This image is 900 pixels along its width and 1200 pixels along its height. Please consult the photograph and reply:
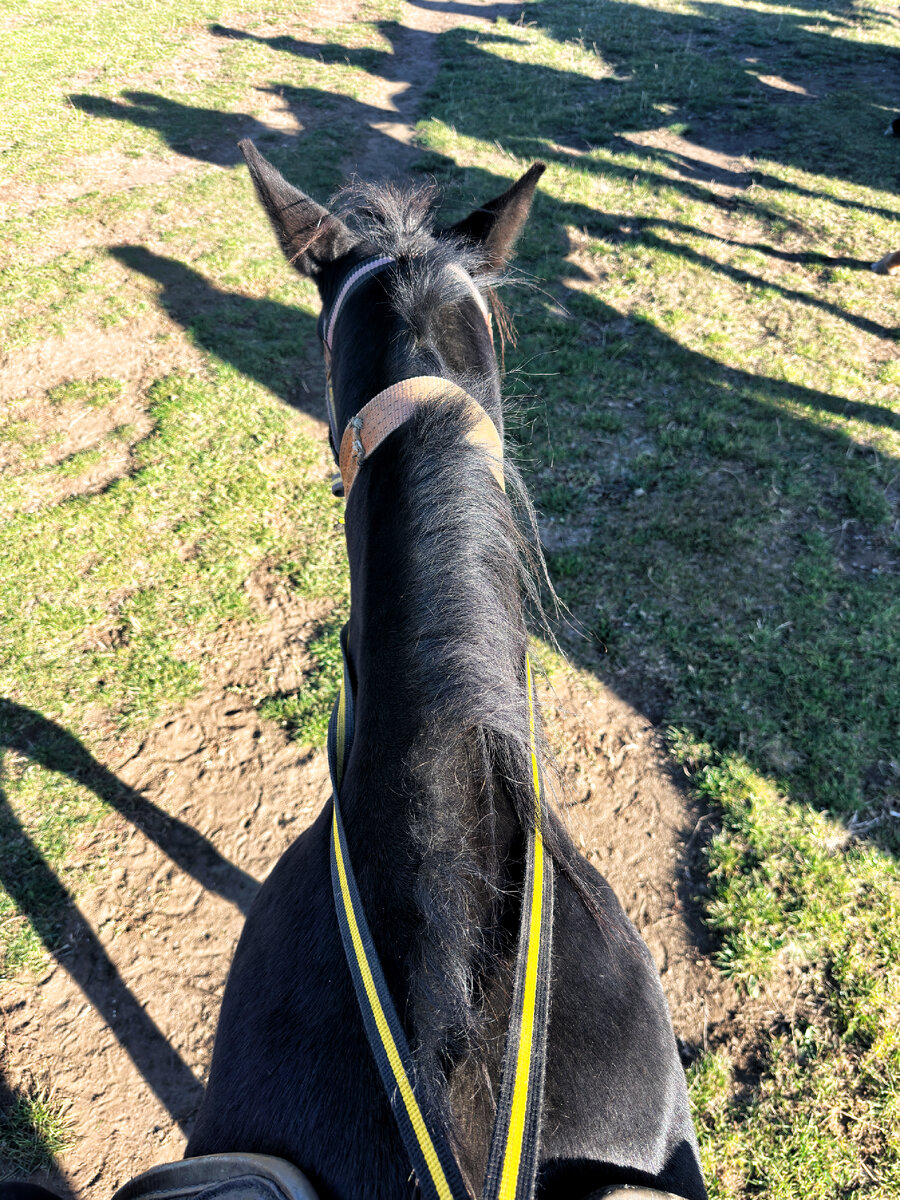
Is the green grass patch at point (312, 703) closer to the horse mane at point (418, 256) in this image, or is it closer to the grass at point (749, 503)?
the grass at point (749, 503)

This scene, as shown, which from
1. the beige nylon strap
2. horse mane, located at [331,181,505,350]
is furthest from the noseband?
horse mane, located at [331,181,505,350]

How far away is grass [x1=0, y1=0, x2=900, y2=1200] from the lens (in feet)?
8.88

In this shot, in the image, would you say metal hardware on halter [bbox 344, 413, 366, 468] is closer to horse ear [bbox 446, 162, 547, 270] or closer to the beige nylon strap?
the beige nylon strap

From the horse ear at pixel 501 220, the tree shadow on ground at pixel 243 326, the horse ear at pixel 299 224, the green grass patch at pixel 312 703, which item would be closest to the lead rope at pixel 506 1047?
the horse ear at pixel 501 220

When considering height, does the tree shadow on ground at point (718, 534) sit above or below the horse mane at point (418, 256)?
below

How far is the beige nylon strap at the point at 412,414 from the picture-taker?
127 cm

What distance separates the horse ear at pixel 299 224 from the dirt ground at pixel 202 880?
1.66 metres

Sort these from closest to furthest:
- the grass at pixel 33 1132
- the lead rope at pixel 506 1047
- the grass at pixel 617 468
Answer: the lead rope at pixel 506 1047 → the grass at pixel 33 1132 → the grass at pixel 617 468

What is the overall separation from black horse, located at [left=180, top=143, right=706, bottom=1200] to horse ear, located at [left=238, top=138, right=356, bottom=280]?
0.62m

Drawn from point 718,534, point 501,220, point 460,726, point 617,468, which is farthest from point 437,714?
point 617,468

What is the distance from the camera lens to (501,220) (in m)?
1.95

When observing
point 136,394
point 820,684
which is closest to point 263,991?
point 820,684

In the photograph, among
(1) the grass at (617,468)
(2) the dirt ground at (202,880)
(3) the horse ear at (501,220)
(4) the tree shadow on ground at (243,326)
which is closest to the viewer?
(3) the horse ear at (501,220)

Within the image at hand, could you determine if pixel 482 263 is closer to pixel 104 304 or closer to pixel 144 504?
pixel 144 504
